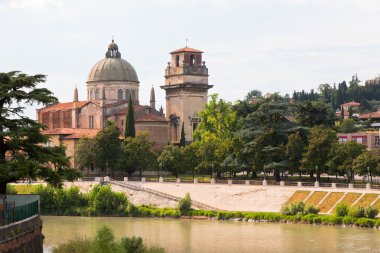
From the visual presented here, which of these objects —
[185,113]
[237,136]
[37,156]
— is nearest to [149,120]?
[185,113]

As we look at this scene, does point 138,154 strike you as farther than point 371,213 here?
Yes

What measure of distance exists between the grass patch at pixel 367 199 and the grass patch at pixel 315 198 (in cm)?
421

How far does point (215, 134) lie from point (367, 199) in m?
32.5

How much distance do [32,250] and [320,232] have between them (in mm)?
32923

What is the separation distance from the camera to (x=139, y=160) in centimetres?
10275

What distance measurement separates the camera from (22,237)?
35.9 metres

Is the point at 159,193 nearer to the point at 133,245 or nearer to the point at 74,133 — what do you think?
the point at 74,133

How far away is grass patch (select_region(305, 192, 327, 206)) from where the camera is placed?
79.7 m

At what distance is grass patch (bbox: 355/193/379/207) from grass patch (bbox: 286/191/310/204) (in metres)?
6.15

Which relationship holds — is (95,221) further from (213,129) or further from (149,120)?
(149,120)

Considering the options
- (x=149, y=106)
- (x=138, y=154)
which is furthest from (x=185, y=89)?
(x=138, y=154)

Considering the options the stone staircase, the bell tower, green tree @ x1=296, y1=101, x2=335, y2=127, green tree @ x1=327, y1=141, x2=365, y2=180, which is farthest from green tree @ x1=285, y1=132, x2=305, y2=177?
the bell tower

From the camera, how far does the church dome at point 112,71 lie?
435 feet

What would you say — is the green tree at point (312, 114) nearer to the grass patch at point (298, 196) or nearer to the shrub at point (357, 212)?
the grass patch at point (298, 196)
